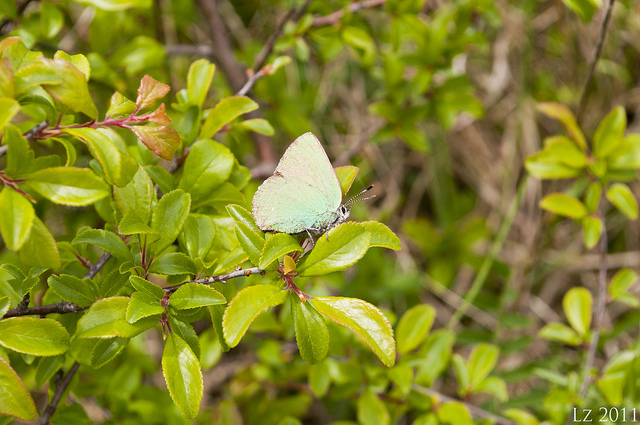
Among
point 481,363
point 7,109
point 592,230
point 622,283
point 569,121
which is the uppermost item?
point 7,109

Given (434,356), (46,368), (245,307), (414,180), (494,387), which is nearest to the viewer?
(245,307)

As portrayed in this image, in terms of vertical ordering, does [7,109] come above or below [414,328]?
above

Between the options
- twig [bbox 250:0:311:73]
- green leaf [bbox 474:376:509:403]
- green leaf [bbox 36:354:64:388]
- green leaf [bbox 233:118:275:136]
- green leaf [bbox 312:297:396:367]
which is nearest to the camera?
green leaf [bbox 312:297:396:367]

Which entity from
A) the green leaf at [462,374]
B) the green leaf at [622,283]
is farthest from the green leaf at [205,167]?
the green leaf at [622,283]

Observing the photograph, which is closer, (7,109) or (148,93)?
(7,109)

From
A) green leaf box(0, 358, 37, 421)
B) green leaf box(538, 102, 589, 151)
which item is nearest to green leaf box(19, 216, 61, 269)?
green leaf box(0, 358, 37, 421)

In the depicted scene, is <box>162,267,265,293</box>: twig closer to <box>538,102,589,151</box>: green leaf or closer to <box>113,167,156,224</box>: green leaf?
<box>113,167,156,224</box>: green leaf

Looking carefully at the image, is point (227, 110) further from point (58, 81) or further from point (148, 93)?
point (58, 81)

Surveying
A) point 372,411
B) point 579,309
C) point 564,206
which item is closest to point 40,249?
point 372,411
